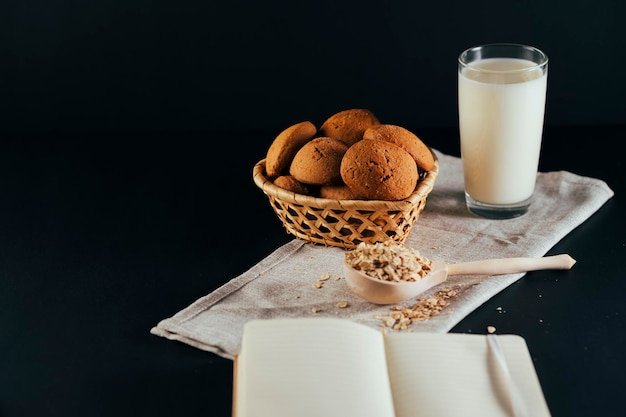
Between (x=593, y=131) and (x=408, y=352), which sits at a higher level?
(x=408, y=352)

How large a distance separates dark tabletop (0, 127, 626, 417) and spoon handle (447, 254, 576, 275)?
0.06 feet

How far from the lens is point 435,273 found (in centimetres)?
142

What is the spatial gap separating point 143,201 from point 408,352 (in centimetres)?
81

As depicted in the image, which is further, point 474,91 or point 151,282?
point 474,91

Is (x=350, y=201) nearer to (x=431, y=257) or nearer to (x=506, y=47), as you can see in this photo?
(x=431, y=257)

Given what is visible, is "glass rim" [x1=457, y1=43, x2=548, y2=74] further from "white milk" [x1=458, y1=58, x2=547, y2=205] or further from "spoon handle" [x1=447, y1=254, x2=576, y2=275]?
"spoon handle" [x1=447, y1=254, x2=576, y2=275]

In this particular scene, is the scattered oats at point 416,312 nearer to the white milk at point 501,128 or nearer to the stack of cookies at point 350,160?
the stack of cookies at point 350,160

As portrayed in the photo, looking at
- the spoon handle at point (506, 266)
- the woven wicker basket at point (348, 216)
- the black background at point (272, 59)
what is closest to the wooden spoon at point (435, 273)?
the spoon handle at point (506, 266)

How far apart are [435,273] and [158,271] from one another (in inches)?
17.7

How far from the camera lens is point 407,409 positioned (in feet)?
3.56

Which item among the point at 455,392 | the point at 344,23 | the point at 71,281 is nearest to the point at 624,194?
the point at 344,23

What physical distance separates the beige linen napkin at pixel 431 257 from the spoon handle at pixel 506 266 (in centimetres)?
1

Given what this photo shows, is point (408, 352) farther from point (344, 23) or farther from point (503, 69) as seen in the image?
point (344, 23)

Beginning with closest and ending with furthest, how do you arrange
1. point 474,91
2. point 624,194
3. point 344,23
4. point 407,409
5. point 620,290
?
1. point 407,409
2. point 620,290
3. point 474,91
4. point 624,194
5. point 344,23
